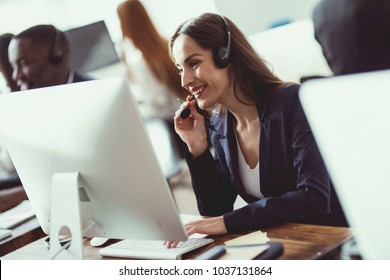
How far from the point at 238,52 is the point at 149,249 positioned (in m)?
0.67

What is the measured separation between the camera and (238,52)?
5.15 feet

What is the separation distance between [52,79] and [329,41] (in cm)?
179

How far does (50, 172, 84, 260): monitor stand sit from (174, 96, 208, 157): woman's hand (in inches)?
19.4

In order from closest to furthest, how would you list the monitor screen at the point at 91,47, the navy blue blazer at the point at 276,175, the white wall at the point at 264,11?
the navy blue blazer at the point at 276,175, the white wall at the point at 264,11, the monitor screen at the point at 91,47

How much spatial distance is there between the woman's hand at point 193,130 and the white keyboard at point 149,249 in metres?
0.39

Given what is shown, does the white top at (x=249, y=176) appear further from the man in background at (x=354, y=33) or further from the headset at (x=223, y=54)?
the man in background at (x=354, y=33)

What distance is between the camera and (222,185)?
1.59 m

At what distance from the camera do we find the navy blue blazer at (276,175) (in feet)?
4.12

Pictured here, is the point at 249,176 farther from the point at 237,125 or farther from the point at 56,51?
the point at 56,51

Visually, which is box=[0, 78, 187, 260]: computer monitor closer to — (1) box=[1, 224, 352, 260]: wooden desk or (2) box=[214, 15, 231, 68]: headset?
(1) box=[1, 224, 352, 260]: wooden desk

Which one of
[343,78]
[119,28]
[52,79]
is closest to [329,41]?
[343,78]

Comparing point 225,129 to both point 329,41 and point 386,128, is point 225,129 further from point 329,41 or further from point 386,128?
point 386,128

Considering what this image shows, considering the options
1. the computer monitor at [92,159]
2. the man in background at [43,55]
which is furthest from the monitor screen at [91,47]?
the computer monitor at [92,159]

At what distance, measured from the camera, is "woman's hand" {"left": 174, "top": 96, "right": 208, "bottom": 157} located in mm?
1574
